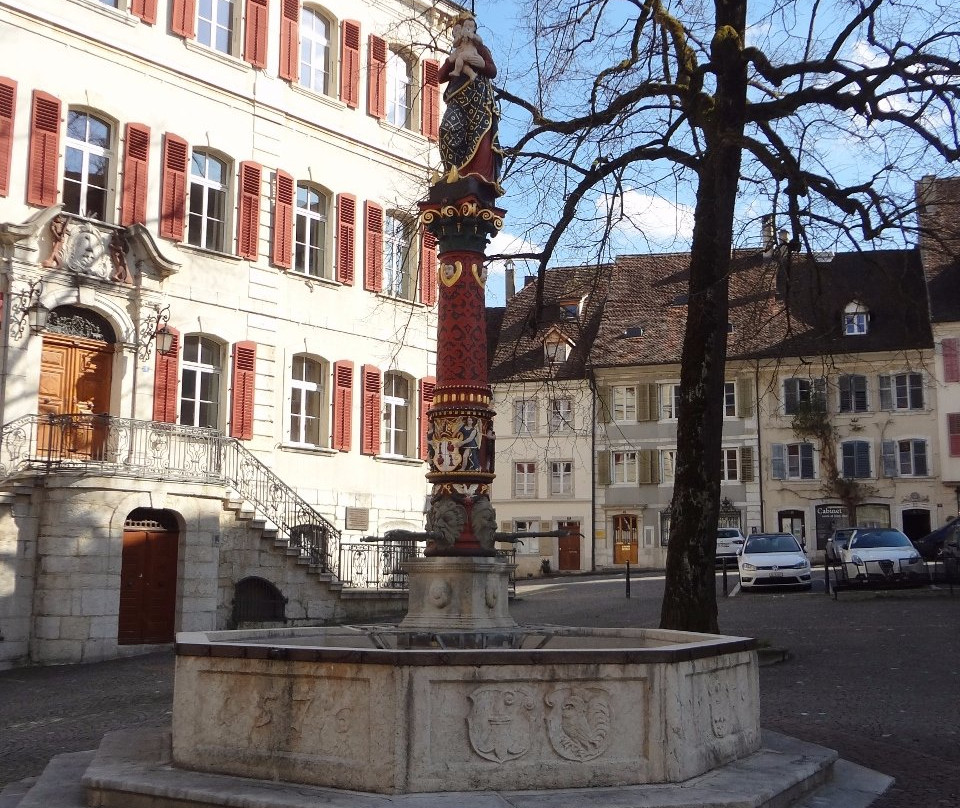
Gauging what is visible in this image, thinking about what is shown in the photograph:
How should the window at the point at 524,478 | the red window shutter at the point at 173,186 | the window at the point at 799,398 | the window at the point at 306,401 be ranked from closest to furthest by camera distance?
the red window shutter at the point at 173,186 < the window at the point at 306,401 < the window at the point at 799,398 < the window at the point at 524,478

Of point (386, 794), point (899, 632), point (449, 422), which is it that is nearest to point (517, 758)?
point (386, 794)

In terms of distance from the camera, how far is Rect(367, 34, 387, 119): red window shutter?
28531 millimetres

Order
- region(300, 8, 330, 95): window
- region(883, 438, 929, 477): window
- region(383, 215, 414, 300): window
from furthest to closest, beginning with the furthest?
region(883, 438, 929, 477): window, region(383, 215, 414, 300): window, region(300, 8, 330, 95): window

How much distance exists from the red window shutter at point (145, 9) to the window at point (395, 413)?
373 inches

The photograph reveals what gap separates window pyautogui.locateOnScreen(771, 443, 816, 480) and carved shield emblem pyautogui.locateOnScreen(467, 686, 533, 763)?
1848 inches

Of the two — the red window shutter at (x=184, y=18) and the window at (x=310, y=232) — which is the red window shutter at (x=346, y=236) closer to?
the window at (x=310, y=232)

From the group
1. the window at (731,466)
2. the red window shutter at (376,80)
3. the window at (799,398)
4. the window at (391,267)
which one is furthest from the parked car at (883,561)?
the window at (731,466)

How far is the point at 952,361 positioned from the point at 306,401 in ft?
104

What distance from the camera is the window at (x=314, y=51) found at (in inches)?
1078

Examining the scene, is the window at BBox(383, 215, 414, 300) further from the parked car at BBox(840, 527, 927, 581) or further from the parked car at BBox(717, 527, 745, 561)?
the parked car at BBox(717, 527, 745, 561)

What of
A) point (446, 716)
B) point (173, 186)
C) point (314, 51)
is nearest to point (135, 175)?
point (173, 186)

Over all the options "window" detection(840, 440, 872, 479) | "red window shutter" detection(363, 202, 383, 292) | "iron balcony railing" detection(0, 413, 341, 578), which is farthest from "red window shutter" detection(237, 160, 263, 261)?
"window" detection(840, 440, 872, 479)

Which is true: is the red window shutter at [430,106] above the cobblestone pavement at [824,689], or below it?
above

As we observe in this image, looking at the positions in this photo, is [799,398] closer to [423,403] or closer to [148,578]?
[423,403]
